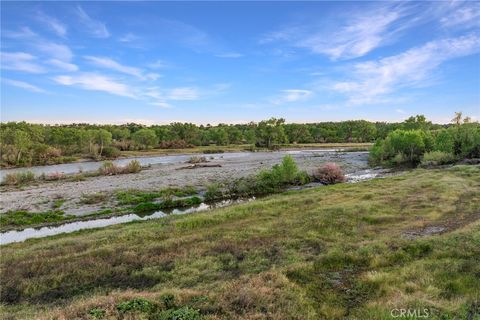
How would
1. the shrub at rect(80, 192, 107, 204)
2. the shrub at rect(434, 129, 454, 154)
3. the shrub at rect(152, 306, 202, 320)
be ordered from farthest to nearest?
the shrub at rect(434, 129, 454, 154)
the shrub at rect(80, 192, 107, 204)
the shrub at rect(152, 306, 202, 320)

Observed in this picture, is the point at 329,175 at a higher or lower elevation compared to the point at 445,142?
lower

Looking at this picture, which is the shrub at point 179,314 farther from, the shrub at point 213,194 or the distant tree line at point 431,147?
the distant tree line at point 431,147

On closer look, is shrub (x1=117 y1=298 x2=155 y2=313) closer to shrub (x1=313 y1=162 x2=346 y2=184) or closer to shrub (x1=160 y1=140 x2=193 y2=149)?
shrub (x1=313 y1=162 x2=346 y2=184)

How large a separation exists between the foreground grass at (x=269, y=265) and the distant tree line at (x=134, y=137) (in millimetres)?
71161

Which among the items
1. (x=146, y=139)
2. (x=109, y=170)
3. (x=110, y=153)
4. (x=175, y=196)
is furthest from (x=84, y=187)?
(x=146, y=139)

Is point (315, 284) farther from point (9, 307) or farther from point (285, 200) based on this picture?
point (285, 200)

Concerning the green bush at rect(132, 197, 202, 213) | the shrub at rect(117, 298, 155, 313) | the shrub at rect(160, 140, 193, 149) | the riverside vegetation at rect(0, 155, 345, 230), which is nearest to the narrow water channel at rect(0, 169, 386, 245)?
the green bush at rect(132, 197, 202, 213)

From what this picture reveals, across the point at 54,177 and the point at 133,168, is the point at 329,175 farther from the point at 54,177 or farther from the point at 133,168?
the point at 54,177

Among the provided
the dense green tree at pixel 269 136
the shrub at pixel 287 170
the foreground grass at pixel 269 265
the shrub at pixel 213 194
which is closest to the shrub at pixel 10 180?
the shrub at pixel 213 194

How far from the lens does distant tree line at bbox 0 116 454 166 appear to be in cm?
8131

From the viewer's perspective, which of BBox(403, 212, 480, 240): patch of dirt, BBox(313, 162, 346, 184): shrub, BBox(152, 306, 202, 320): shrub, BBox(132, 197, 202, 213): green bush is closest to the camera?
BBox(152, 306, 202, 320): shrub

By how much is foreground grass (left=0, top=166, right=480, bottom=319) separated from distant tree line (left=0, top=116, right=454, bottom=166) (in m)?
71.2

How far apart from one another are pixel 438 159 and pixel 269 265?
2423 inches

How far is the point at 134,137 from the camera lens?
129750mm
